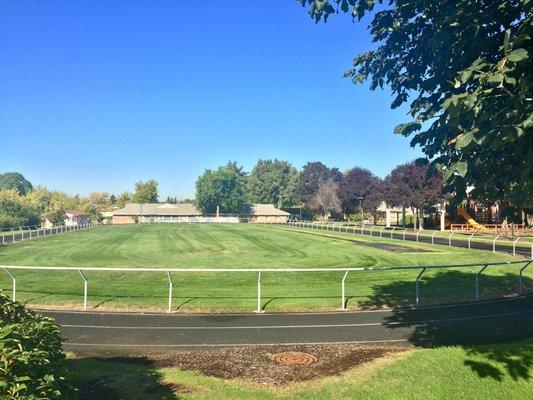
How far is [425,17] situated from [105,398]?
7.13 meters

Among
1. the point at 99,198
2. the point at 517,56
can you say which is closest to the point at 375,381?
the point at 517,56

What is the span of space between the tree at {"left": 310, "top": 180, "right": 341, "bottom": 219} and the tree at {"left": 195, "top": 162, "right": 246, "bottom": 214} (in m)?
20.6

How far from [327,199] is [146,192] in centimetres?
6480

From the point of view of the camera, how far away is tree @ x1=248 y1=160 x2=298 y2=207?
143m

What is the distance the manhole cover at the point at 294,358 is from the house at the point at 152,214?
109154 millimetres

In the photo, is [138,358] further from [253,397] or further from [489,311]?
[489,311]

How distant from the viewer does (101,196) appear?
6693 inches

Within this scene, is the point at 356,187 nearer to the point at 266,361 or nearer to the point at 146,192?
the point at 146,192

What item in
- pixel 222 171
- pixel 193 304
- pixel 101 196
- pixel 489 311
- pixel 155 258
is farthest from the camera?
pixel 101 196

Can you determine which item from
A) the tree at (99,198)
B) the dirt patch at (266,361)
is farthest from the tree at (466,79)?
the tree at (99,198)

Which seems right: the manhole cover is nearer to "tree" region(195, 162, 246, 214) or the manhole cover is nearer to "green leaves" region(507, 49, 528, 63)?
"green leaves" region(507, 49, 528, 63)

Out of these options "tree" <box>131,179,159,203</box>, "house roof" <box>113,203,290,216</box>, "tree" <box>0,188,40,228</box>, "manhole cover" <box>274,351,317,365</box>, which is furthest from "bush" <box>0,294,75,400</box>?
"tree" <box>131,179,159,203</box>

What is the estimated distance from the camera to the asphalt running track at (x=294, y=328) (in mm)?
10703

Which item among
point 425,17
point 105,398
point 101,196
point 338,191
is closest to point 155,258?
point 105,398
